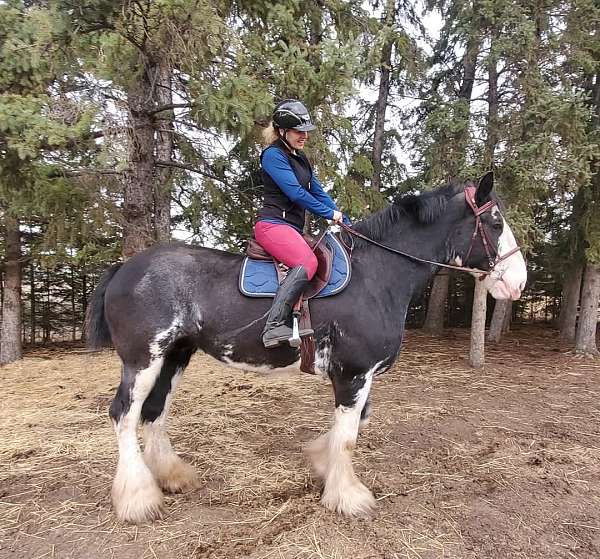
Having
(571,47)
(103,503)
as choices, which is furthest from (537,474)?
(571,47)

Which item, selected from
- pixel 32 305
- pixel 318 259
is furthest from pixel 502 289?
pixel 32 305

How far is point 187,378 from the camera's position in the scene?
6887mm

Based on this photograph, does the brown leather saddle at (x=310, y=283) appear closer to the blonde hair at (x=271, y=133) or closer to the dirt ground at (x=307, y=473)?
the blonde hair at (x=271, y=133)

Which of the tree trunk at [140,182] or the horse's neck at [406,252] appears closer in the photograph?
the horse's neck at [406,252]

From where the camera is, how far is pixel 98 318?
3338mm

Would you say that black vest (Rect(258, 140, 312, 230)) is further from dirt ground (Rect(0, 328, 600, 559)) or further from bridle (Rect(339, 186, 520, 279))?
dirt ground (Rect(0, 328, 600, 559))

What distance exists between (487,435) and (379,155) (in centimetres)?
761

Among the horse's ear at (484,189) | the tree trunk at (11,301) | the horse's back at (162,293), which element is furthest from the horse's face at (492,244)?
the tree trunk at (11,301)

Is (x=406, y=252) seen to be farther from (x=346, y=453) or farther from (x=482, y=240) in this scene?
(x=346, y=453)

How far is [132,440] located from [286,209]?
2097 millimetres

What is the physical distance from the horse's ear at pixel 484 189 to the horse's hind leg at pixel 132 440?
2694 mm

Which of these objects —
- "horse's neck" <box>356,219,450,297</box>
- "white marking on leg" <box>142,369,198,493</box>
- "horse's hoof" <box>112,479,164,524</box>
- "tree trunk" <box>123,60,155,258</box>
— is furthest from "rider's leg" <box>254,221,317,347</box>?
"tree trunk" <box>123,60,155,258</box>

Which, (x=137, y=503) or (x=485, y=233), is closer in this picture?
(x=137, y=503)

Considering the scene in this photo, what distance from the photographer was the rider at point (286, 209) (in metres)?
2.79
